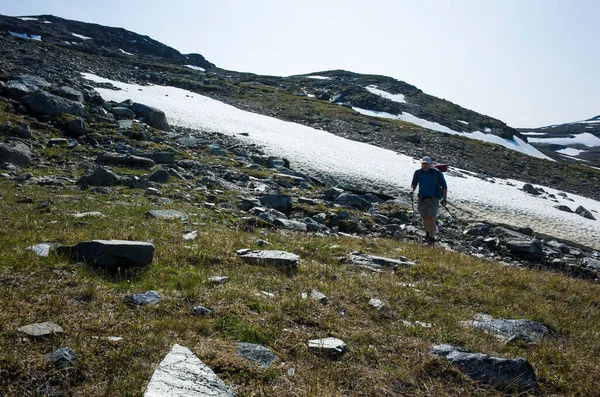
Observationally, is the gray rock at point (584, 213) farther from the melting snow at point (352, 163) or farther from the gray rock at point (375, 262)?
the gray rock at point (375, 262)

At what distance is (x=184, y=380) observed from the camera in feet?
12.8

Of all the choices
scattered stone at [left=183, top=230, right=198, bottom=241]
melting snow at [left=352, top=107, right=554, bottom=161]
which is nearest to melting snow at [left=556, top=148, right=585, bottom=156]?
melting snow at [left=352, top=107, right=554, bottom=161]

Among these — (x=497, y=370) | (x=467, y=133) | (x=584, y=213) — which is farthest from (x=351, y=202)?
(x=467, y=133)

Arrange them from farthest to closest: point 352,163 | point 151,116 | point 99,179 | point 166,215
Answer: point 352,163, point 151,116, point 99,179, point 166,215

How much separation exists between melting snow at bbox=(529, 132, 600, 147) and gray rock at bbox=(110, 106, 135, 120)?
204 m

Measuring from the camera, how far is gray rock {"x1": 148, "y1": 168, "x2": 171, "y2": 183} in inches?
660

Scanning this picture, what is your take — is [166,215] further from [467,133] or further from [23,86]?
[467,133]

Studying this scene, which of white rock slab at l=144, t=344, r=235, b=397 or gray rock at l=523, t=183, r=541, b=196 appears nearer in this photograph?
white rock slab at l=144, t=344, r=235, b=397

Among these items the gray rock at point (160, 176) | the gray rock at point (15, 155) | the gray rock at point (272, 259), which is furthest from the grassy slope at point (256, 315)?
the gray rock at point (160, 176)

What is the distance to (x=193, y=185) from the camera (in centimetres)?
1725

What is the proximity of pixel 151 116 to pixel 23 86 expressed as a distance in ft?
26.8

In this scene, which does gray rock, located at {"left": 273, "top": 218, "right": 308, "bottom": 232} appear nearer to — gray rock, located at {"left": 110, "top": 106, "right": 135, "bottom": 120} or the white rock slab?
the white rock slab

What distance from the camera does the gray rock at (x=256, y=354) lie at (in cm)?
464

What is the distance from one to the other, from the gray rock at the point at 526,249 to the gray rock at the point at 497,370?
546 inches
